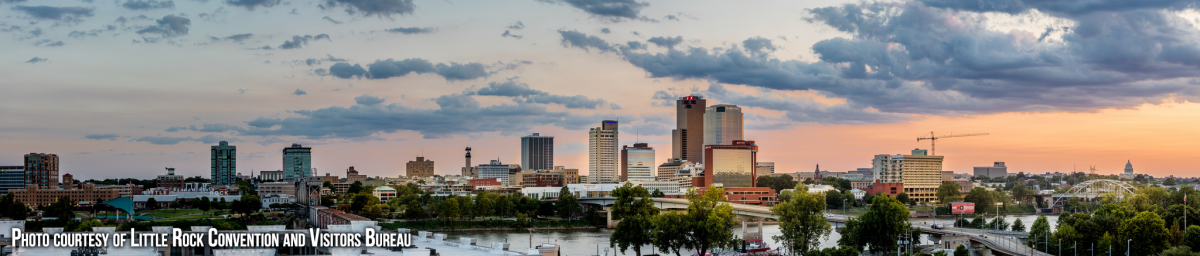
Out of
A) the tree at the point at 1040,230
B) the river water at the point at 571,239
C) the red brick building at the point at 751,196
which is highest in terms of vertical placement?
the tree at the point at 1040,230

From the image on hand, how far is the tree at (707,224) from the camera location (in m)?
54.9

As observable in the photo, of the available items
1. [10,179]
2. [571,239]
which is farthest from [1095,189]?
[10,179]

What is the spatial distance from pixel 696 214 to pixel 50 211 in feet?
265

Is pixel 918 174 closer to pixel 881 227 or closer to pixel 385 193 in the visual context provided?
pixel 385 193

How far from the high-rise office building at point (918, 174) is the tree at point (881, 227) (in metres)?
120

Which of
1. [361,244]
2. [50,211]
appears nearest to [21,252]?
[361,244]

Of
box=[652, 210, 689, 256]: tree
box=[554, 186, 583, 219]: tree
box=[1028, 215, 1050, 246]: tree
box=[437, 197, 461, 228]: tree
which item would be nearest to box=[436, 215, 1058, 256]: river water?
box=[437, 197, 461, 228]: tree

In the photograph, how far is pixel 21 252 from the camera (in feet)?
97.6

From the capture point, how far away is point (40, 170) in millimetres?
161500

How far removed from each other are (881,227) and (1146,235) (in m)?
15.1

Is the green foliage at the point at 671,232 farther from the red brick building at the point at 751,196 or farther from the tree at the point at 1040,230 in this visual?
the red brick building at the point at 751,196

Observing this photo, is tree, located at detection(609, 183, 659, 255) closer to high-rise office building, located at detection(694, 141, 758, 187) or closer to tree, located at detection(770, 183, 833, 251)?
tree, located at detection(770, 183, 833, 251)

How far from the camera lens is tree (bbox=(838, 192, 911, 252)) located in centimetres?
5975

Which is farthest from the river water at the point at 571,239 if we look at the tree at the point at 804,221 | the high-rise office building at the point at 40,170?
the high-rise office building at the point at 40,170
